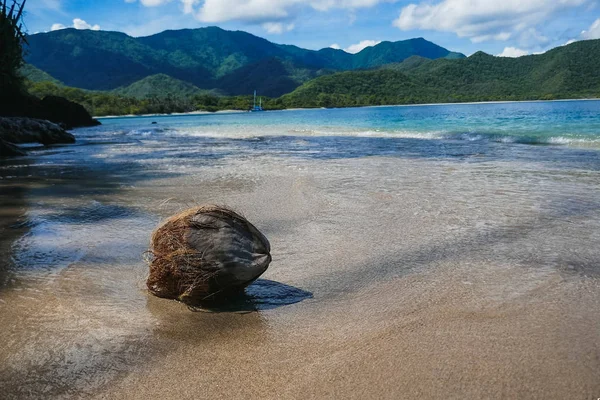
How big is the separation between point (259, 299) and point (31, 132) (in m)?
26.9

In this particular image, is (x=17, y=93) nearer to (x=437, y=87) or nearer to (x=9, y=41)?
(x=9, y=41)

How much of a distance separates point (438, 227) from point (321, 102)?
157451mm

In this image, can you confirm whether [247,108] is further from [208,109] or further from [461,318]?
[461,318]

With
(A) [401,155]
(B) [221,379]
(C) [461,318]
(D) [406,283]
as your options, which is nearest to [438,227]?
(D) [406,283]

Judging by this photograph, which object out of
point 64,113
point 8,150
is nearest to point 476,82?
point 64,113

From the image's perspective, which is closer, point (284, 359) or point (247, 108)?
point (284, 359)

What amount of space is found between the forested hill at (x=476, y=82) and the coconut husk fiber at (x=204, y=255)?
135 metres

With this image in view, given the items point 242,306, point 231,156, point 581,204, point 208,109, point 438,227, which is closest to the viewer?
point 242,306

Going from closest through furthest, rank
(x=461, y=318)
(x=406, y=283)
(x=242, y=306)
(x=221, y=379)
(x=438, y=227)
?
(x=221, y=379) < (x=461, y=318) < (x=242, y=306) < (x=406, y=283) < (x=438, y=227)

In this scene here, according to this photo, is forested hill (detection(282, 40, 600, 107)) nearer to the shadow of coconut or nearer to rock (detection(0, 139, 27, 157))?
rock (detection(0, 139, 27, 157))

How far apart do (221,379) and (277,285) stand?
1.66 metres

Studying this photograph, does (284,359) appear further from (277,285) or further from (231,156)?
(231,156)

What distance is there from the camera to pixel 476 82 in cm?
16738

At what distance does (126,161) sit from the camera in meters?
16.6
